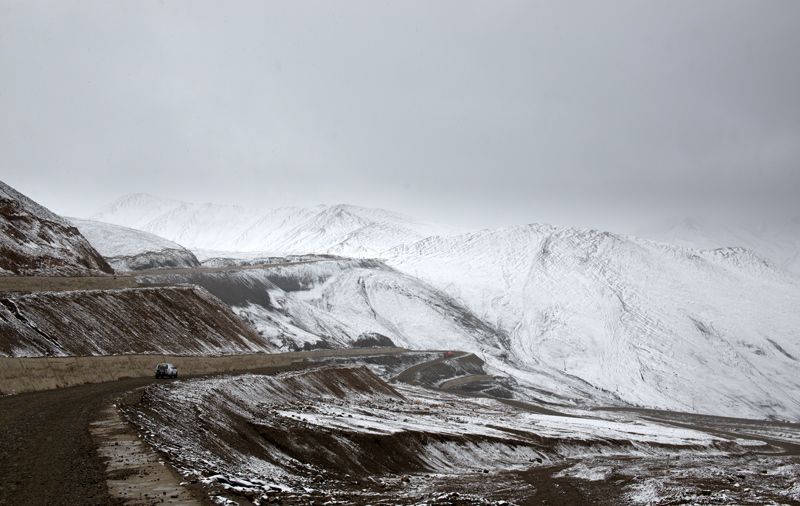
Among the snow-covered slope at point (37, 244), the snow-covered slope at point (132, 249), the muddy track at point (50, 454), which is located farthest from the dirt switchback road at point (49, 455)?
the snow-covered slope at point (132, 249)

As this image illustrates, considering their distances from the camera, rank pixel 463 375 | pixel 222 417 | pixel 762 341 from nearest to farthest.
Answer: pixel 222 417, pixel 463 375, pixel 762 341

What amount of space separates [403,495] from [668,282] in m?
164

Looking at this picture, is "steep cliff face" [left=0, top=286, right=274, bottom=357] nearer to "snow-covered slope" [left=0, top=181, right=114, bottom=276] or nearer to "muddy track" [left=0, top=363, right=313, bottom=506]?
"snow-covered slope" [left=0, top=181, right=114, bottom=276]

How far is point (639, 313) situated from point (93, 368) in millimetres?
133772

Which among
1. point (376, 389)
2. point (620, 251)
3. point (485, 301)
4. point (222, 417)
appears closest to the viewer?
point (222, 417)

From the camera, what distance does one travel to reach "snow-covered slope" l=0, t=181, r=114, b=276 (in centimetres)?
5150

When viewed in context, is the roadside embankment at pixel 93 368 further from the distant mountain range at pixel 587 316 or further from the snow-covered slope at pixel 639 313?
the snow-covered slope at pixel 639 313

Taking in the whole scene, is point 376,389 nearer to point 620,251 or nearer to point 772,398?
point 772,398

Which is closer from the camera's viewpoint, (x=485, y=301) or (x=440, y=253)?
(x=485, y=301)

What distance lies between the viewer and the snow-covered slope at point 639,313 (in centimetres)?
11406

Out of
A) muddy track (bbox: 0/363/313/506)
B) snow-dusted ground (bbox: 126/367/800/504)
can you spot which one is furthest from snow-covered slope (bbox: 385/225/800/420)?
muddy track (bbox: 0/363/313/506)

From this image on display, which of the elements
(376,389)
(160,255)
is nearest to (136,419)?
(376,389)

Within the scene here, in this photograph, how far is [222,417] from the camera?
2441 cm

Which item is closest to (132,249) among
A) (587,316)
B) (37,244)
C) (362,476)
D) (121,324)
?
(37,244)
